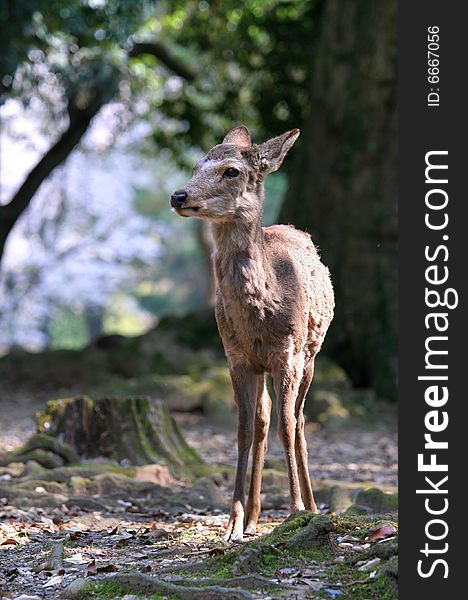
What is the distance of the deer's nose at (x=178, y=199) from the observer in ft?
19.2

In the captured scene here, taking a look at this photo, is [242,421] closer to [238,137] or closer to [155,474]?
[238,137]

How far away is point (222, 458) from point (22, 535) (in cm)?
448

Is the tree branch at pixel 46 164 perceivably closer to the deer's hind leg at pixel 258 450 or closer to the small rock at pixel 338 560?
the deer's hind leg at pixel 258 450

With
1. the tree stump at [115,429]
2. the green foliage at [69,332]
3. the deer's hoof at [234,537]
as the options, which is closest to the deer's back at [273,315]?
the deer's hoof at [234,537]

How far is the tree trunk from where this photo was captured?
1524 cm

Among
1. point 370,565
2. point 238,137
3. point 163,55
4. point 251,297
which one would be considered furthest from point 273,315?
point 163,55

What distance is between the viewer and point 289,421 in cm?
636

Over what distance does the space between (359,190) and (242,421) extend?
950 cm

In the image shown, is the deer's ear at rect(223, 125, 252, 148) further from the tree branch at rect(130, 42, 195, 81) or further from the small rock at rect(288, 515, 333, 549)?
the tree branch at rect(130, 42, 195, 81)

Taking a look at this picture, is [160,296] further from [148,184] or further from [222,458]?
[222,458]

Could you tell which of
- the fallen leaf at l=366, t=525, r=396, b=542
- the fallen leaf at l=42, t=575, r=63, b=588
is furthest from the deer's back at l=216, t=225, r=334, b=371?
the fallen leaf at l=42, t=575, r=63, b=588

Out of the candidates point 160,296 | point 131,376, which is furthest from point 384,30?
point 160,296

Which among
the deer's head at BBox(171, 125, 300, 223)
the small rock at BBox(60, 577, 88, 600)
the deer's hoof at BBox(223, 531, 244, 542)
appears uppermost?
the deer's head at BBox(171, 125, 300, 223)

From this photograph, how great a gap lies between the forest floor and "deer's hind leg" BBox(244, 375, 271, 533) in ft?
0.47
